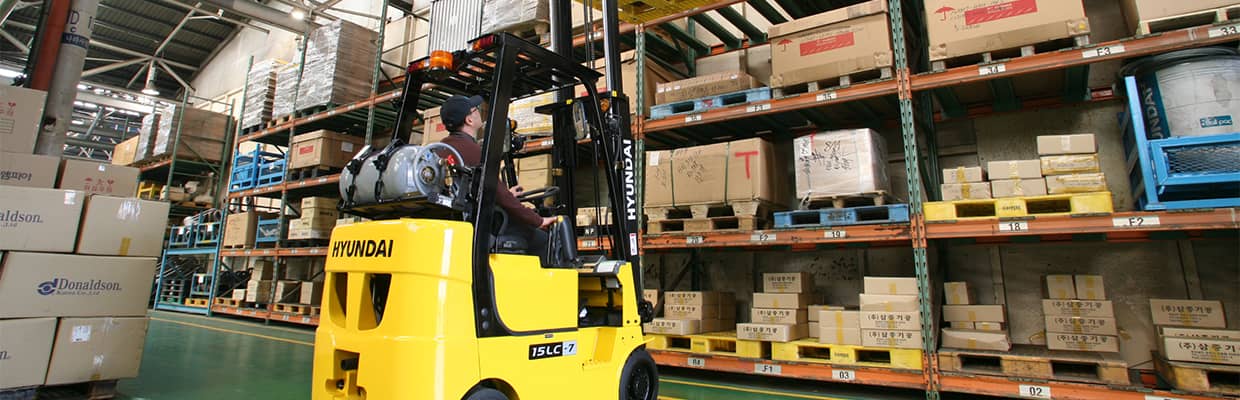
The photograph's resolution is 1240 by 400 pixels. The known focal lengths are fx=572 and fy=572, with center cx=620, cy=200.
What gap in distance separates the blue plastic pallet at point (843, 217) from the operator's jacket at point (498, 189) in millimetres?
2541

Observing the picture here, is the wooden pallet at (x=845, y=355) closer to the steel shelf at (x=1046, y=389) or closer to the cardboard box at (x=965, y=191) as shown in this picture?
the steel shelf at (x=1046, y=389)

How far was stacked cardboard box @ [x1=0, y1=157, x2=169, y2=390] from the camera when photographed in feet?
12.8

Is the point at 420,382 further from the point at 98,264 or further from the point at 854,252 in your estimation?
the point at 854,252

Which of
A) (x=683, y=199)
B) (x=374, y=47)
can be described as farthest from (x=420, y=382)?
(x=374, y=47)

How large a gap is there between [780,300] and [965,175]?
1.66m

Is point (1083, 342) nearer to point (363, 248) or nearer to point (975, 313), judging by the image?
point (975, 313)

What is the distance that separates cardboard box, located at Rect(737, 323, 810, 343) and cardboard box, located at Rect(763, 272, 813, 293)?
1.01ft

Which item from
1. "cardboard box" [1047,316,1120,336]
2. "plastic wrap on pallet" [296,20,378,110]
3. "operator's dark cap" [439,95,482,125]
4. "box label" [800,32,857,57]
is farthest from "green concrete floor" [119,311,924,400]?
"plastic wrap on pallet" [296,20,378,110]

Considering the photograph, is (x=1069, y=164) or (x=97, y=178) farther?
(x=97, y=178)

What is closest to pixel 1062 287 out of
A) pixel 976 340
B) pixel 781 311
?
pixel 976 340

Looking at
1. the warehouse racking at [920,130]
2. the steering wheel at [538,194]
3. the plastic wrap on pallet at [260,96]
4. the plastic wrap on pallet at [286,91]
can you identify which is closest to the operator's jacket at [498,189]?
the steering wheel at [538,194]

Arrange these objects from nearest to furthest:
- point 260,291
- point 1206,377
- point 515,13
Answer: point 1206,377
point 515,13
point 260,291

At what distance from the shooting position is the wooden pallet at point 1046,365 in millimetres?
3471

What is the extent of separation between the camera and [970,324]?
426cm
